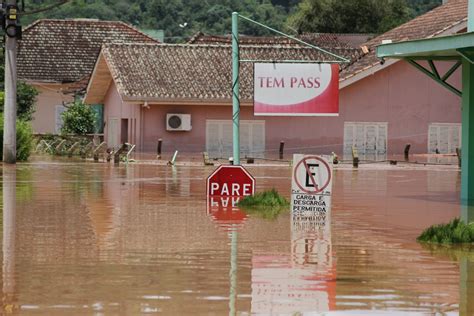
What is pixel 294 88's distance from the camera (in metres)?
26.6

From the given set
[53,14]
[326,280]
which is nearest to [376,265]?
[326,280]

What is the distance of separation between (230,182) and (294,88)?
242 cm

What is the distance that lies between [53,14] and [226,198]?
259 feet

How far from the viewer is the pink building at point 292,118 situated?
5375 centimetres

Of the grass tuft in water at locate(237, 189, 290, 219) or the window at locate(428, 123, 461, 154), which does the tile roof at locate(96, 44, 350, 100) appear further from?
the grass tuft in water at locate(237, 189, 290, 219)

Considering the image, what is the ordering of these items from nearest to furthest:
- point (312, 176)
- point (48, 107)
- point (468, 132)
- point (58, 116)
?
point (312, 176) → point (468, 132) → point (58, 116) → point (48, 107)

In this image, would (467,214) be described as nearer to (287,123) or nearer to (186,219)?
(186,219)

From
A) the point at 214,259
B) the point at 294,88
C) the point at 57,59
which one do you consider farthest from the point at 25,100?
the point at 214,259

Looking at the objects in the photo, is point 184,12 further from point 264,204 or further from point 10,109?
point 264,204

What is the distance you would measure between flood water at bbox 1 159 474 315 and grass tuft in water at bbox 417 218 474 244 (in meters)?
0.25

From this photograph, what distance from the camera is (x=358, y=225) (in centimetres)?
2092

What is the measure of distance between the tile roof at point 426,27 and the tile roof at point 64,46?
1689 cm

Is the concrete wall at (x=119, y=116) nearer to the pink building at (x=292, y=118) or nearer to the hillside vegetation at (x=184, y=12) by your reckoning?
the pink building at (x=292, y=118)

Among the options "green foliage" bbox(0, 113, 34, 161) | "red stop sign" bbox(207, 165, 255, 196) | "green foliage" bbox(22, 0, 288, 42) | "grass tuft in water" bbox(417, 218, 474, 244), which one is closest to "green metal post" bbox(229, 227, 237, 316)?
"grass tuft in water" bbox(417, 218, 474, 244)
